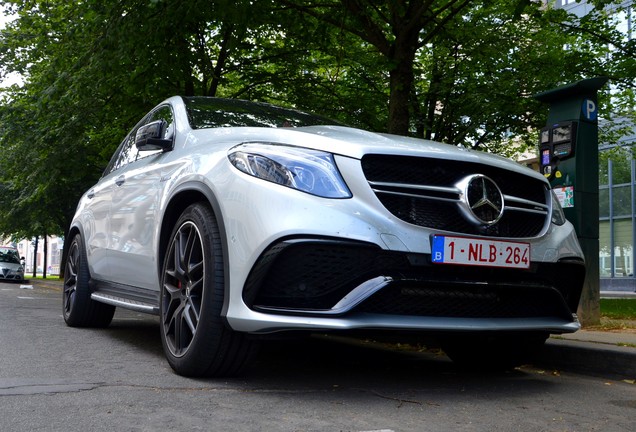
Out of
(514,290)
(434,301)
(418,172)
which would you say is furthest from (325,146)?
(514,290)

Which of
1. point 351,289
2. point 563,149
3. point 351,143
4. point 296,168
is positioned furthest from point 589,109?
point 351,289

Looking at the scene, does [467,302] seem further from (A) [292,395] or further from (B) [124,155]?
(B) [124,155]

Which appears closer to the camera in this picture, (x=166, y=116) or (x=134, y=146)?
(x=166, y=116)

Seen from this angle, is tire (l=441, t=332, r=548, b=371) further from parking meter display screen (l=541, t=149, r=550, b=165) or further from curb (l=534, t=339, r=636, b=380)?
parking meter display screen (l=541, t=149, r=550, b=165)

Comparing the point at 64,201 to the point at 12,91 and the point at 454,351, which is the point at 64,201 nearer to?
the point at 12,91

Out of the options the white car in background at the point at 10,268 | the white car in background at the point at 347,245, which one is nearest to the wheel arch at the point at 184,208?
the white car in background at the point at 347,245

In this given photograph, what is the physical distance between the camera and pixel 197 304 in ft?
12.8

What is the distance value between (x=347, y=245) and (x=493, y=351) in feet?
6.00

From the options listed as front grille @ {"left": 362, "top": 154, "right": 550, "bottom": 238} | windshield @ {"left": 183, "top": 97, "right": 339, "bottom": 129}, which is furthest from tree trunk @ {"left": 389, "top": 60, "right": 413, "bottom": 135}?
Answer: front grille @ {"left": 362, "top": 154, "right": 550, "bottom": 238}

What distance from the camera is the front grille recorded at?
11.8 ft

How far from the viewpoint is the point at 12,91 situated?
1986 centimetres

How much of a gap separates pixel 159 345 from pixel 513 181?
2912mm

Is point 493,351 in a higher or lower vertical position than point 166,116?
lower

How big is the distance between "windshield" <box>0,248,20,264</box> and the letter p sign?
30126 millimetres
